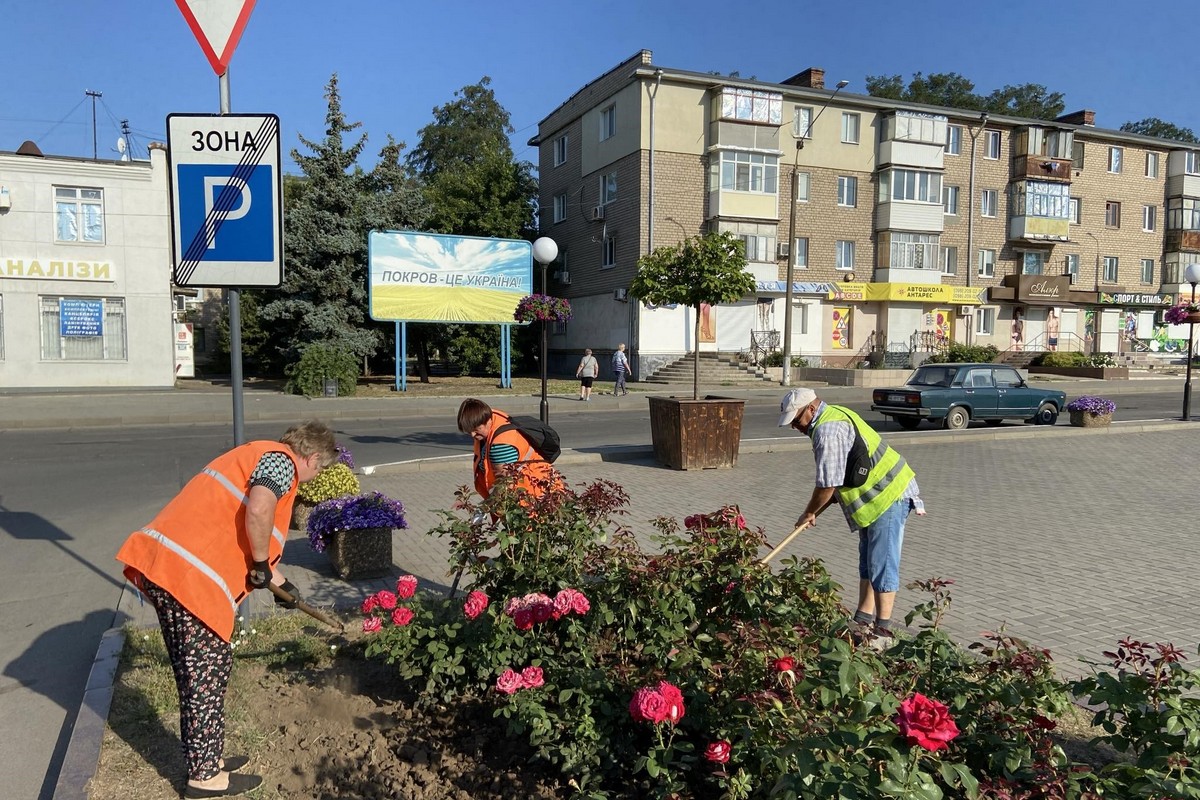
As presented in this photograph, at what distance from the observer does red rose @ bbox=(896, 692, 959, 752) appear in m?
1.79

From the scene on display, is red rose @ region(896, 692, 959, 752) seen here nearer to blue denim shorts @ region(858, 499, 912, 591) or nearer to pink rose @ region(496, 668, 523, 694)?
pink rose @ region(496, 668, 523, 694)

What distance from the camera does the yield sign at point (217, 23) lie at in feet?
13.1

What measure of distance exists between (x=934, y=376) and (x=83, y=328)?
26.3 meters

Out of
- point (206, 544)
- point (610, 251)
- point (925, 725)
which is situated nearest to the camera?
point (925, 725)

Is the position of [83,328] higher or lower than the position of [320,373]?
higher

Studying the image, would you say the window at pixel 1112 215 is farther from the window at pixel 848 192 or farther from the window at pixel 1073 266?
the window at pixel 848 192

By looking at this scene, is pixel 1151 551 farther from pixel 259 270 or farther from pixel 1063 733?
pixel 259 270

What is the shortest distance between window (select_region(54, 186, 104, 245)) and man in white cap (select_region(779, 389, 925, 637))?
2857cm

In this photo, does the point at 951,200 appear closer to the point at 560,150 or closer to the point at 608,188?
the point at 608,188

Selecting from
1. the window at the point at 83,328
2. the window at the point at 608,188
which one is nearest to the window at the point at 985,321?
the window at the point at 608,188

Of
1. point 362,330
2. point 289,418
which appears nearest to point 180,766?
point 289,418

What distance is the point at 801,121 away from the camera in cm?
3584

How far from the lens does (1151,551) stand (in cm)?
691

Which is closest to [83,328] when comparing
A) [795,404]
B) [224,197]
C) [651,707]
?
[224,197]
